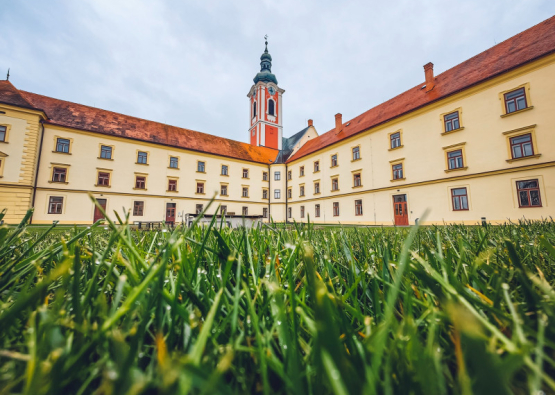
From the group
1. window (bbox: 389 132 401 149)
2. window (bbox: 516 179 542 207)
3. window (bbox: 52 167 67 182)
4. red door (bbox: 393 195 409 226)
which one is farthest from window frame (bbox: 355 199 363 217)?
window (bbox: 52 167 67 182)

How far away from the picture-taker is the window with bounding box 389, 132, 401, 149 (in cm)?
1674

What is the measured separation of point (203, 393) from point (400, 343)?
0.32 m

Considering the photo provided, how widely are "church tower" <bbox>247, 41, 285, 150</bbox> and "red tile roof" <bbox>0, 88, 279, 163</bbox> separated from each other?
8702mm

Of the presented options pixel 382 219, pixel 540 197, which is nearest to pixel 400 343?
pixel 540 197

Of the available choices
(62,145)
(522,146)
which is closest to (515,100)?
(522,146)

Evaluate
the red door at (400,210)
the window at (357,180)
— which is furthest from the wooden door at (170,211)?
the red door at (400,210)

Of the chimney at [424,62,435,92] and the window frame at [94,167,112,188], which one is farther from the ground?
the chimney at [424,62,435,92]

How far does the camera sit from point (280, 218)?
2688 cm

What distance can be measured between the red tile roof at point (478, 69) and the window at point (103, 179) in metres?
20.1

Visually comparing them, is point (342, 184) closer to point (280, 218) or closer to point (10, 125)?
point (280, 218)

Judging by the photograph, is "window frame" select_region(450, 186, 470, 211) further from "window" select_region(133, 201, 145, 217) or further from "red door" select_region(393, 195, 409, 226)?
"window" select_region(133, 201, 145, 217)

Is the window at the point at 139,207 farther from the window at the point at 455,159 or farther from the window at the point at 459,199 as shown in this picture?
the window at the point at 455,159

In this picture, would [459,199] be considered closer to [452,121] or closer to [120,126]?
[452,121]

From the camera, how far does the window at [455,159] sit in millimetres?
13672
